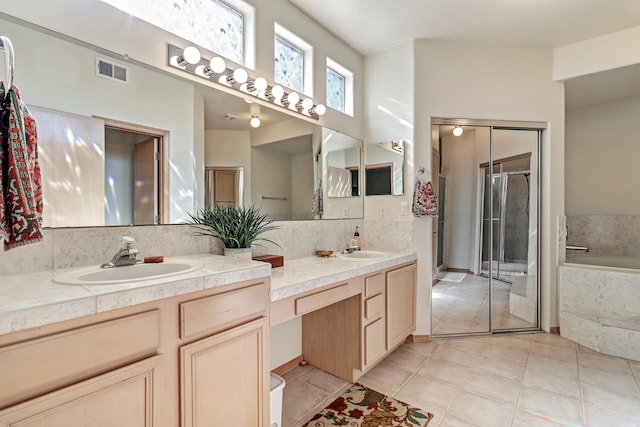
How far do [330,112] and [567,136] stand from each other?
10.1 ft

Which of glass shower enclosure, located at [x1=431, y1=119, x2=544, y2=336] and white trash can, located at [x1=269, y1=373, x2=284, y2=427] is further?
glass shower enclosure, located at [x1=431, y1=119, x2=544, y2=336]

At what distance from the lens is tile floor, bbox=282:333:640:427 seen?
1739mm

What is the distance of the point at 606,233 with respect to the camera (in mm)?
3461

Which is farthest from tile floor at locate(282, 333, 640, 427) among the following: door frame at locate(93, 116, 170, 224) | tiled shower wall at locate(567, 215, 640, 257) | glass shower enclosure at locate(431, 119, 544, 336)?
tiled shower wall at locate(567, 215, 640, 257)

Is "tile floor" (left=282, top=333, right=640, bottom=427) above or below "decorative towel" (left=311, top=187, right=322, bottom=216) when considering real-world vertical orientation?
below

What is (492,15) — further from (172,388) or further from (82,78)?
(172,388)

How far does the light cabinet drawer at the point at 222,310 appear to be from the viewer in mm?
1104

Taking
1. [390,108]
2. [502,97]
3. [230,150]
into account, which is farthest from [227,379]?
[502,97]

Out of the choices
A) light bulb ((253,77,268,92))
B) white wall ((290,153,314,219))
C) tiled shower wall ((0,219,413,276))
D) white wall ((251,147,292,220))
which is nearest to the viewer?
tiled shower wall ((0,219,413,276))

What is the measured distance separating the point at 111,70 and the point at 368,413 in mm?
2201

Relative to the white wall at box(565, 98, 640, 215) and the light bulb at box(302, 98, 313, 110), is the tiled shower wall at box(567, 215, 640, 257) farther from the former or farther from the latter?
the light bulb at box(302, 98, 313, 110)

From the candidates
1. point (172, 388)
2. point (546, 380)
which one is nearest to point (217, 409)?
point (172, 388)

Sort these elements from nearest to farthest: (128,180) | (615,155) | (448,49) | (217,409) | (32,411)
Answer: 1. (32,411)
2. (217,409)
3. (128,180)
4. (448,49)
5. (615,155)

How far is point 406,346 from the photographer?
8.77 ft
